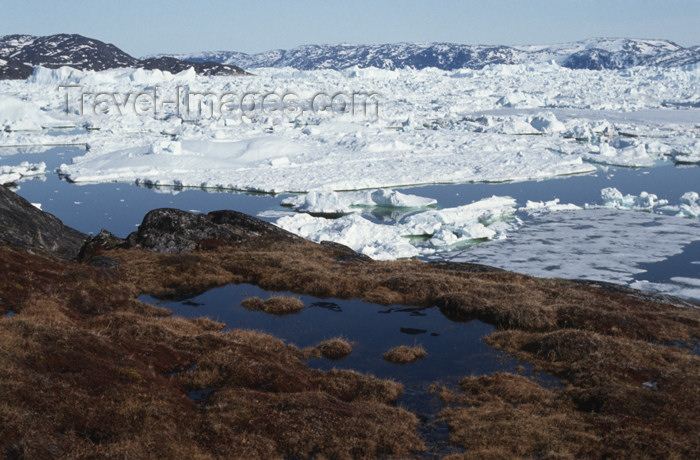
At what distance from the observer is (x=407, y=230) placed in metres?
40.1

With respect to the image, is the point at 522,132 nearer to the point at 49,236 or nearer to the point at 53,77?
the point at 49,236

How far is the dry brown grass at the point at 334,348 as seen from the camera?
14.4 meters

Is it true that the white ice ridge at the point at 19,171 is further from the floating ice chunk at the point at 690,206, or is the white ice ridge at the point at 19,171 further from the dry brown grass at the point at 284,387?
the floating ice chunk at the point at 690,206

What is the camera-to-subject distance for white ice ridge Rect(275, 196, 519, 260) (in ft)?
122

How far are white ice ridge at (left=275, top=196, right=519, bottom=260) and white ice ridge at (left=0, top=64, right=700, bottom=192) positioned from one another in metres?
12.7

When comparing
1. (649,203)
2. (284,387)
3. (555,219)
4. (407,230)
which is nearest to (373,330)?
(284,387)

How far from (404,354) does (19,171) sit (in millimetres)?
57282

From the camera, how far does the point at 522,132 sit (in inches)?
3472

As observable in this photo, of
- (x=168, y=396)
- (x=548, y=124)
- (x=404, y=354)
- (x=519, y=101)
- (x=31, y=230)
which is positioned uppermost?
(x=519, y=101)

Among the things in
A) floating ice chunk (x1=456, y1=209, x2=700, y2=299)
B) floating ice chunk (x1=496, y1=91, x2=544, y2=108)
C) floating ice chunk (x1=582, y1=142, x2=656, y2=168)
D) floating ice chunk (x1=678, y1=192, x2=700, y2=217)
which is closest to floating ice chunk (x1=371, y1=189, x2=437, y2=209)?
floating ice chunk (x1=456, y1=209, x2=700, y2=299)

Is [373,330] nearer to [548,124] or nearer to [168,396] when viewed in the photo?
[168,396]

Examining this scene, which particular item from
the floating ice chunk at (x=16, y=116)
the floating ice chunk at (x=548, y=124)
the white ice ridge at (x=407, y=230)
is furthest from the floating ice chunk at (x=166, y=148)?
the floating ice chunk at (x=548, y=124)

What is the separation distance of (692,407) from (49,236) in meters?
24.3

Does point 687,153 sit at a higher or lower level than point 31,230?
higher
